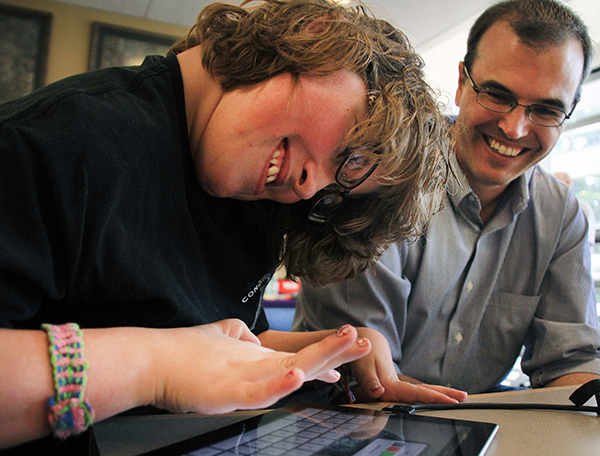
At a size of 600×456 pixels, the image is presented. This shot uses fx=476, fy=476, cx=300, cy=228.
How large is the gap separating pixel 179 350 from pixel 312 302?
2.64 ft

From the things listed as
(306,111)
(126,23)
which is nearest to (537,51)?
(306,111)

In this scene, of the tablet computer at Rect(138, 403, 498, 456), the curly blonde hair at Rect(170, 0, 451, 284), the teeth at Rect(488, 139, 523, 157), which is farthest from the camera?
the teeth at Rect(488, 139, 523, 157)

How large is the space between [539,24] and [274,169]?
0.93 m

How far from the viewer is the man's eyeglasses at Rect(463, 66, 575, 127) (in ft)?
4.18

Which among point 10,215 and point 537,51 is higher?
point 537,51

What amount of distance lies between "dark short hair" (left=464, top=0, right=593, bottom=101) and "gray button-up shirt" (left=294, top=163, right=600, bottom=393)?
1.24 ft

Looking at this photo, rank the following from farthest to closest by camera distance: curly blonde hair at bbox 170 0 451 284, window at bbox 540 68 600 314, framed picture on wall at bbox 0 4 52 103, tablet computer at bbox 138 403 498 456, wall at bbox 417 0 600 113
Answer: wall at bbox 417 0 600 113, framed picture on wall at bbox 0 4 52 103, window at bbox 540 68 600 314, curly blonde hair at bbox 170 0 451 284, tablet computer at bbox 138 403 498 456

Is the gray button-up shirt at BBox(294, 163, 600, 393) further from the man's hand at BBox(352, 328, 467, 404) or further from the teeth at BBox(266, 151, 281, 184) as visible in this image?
the teeth at BBox(266, 151, 281, 184)

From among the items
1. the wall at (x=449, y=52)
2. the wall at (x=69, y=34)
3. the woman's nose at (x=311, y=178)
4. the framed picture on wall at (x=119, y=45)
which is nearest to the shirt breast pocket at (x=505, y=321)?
the woman's nose at (x=311, y=178)

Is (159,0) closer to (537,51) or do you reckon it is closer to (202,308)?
(537,51)

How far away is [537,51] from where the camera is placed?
1209 millimetres

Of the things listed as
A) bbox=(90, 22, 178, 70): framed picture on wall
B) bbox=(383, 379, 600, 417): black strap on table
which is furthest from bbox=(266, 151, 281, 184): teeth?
bbox=(90, 22, 178, 70): framed picture on wall

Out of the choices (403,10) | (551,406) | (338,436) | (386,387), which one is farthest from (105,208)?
(403,10)

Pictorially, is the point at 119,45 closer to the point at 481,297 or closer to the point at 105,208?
the point at 481,297
